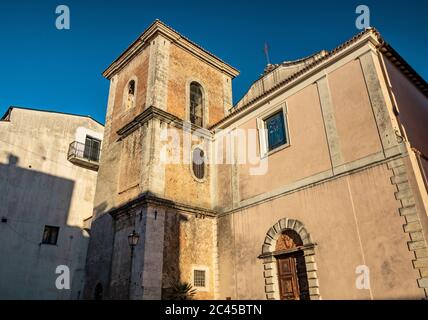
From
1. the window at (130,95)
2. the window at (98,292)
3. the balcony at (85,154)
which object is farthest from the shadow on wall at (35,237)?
the window at (130,95)

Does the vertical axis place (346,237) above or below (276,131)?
below

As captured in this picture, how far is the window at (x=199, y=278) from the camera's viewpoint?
12.0 metres

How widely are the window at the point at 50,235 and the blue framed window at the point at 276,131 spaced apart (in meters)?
11.4

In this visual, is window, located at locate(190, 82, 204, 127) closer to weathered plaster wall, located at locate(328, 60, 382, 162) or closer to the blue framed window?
the blue framed window

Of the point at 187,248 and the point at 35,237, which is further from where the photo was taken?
the point at 35,237

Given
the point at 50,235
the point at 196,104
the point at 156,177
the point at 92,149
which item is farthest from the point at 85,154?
the point at 156,177

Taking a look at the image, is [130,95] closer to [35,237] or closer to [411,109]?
[35,237]

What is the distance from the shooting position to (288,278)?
34.1 feet

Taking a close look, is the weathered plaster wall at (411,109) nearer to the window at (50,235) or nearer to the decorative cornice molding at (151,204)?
the decorative cornice molding at (151,204)

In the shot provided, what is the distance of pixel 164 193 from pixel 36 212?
7.83 metres

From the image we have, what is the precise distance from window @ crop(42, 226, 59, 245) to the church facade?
10.8 ft

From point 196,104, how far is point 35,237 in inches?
392
